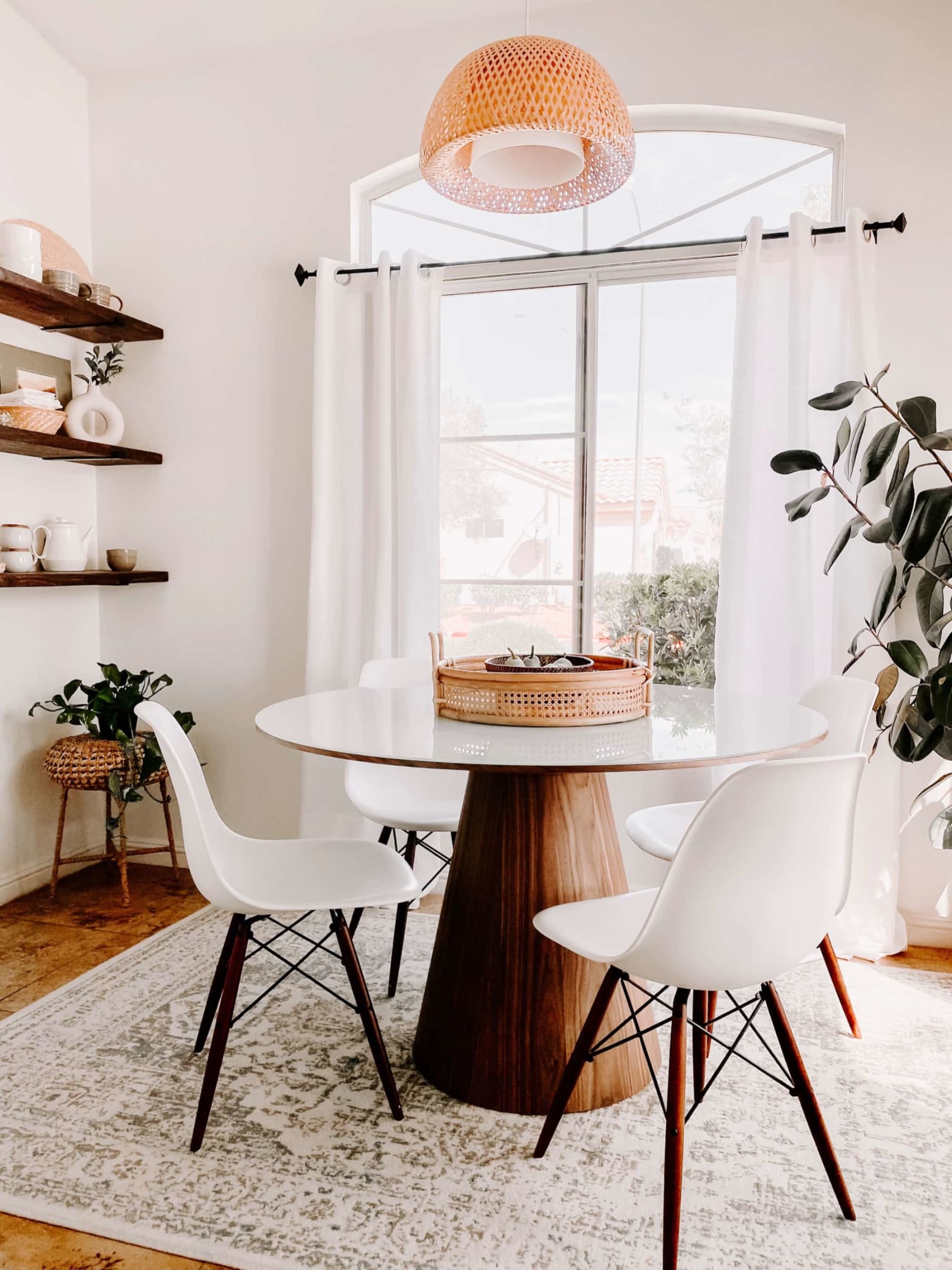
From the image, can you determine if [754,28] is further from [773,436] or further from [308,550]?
[308,550]

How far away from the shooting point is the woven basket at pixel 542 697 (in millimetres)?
1908

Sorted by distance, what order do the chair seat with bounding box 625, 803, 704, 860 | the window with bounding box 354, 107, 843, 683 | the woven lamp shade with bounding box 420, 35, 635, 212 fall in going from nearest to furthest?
the woven lamp shade with bounding box 420, 35, 635, 212 → the chair seat with bounding box 625, 803, 704, 860 → the window with bounding box 354, 107, 843, 683

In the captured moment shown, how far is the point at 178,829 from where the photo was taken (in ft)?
11.9

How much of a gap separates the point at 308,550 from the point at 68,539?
851mm

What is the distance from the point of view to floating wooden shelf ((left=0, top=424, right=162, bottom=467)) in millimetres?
3016

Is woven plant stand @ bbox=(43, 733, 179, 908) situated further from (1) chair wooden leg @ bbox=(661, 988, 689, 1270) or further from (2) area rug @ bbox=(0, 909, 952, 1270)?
(1) chair wooden leg @ bbox=(661, 988, 689, 1270)

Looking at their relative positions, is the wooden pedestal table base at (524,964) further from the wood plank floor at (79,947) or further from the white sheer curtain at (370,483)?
the white sheer curtain at (370,483)

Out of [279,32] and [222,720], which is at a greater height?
[279,32]

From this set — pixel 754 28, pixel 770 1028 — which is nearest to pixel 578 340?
pixel 754 28

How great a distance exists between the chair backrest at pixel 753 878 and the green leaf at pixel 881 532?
119 centimetres

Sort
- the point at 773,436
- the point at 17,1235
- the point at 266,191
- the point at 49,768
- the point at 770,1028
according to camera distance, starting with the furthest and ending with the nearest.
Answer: the point at 266,191, the point at 49,768, the point at 773,436, the point at 770,1028, the point at 17,1235

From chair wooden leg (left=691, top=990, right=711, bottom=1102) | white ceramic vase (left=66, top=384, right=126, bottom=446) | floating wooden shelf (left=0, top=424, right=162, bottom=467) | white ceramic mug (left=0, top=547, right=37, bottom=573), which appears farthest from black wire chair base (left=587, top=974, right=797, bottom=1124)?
white ceramic vase (left=66, top=384, right=126, bottom=446)

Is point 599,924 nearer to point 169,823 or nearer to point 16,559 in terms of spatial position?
point 169,823

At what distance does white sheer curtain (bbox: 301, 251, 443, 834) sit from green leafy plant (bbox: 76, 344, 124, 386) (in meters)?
0.88
